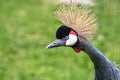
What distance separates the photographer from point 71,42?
8.01 ft

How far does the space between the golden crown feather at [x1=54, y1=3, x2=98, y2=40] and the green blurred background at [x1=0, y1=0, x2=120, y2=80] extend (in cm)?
132

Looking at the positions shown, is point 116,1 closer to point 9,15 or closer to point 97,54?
point 9,15

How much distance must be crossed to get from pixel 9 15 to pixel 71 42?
4036mm

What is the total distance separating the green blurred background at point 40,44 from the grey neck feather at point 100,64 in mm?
1281

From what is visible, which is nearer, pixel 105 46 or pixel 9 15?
pixel 105 46

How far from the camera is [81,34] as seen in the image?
2504 millimetres

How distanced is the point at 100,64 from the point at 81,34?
0.18 meters

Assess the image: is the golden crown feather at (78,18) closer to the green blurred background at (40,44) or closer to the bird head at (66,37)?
the bird head at (66,37)

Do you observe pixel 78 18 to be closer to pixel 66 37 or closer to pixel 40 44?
pixel 66 37

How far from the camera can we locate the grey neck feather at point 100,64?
2486 mm

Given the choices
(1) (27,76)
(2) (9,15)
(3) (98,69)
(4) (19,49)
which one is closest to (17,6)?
(2) (9,15)

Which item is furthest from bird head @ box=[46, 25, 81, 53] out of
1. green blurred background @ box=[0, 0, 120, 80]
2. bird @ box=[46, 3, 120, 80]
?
green blurred background @ box=[0, 0, 120, 80]

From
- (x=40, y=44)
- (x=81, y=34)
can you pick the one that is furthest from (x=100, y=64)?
(x=40, y=44)

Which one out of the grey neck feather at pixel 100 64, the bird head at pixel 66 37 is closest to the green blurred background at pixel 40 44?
the grey neck feather at pixel 100 64
